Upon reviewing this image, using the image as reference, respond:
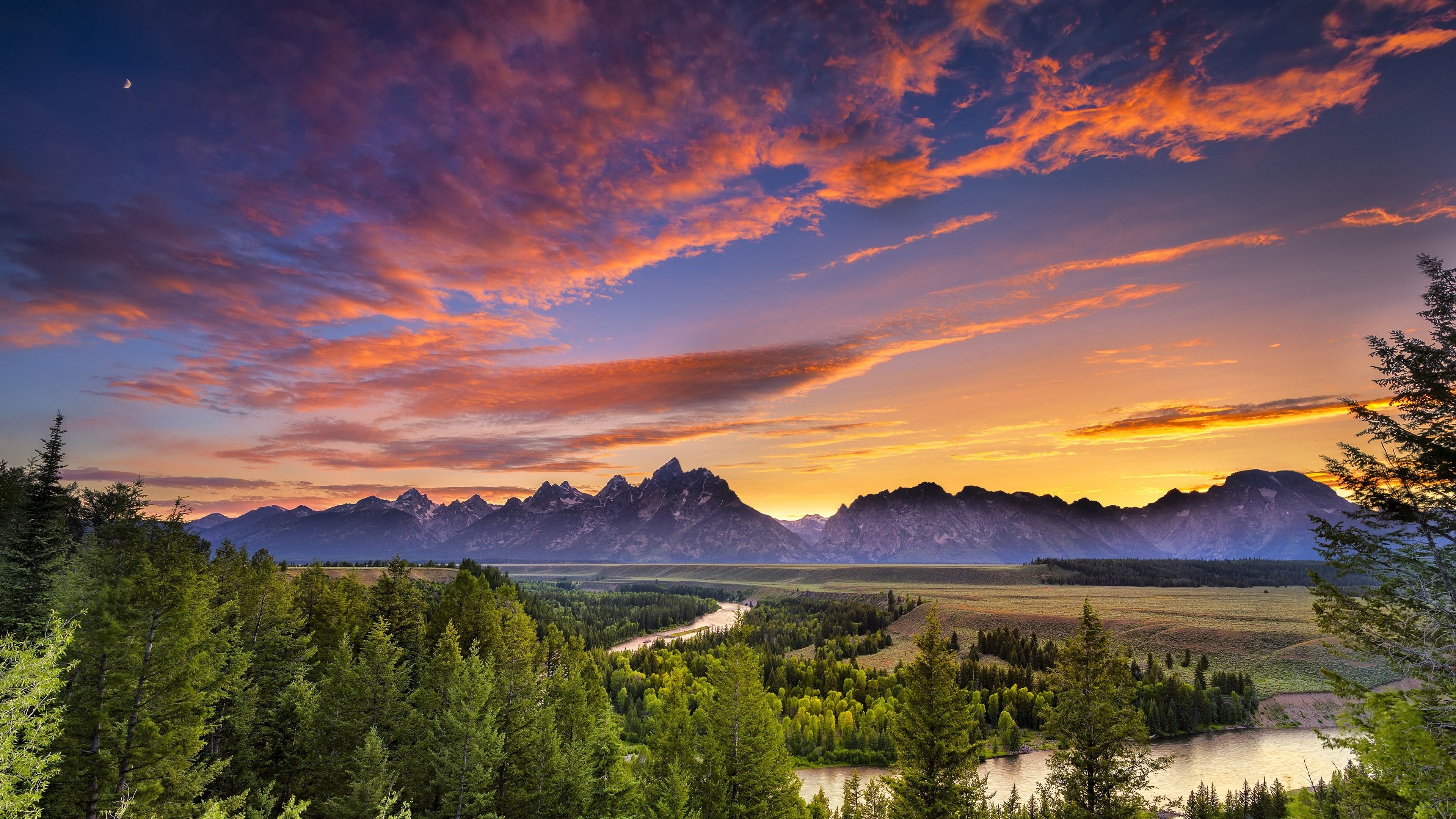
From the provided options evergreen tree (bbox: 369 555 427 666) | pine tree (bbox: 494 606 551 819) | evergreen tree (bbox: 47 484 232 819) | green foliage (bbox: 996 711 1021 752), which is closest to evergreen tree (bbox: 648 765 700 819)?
pine tree (bbox: 494 606 551 819)

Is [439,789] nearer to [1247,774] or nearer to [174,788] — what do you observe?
[174,788]

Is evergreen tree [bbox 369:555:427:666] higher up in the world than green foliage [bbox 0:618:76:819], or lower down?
lower down

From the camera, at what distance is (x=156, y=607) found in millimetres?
35344

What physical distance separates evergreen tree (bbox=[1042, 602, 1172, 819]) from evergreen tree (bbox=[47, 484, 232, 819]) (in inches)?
1860

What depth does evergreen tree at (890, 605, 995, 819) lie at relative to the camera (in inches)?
1289

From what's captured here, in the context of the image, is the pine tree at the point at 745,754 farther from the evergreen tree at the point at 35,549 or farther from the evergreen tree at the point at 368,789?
the evergreen tree at the point at 35,549

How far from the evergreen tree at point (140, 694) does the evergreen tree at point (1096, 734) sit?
4724cm

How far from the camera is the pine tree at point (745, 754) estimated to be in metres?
35.7

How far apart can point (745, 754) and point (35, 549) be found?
A: 6258 cm

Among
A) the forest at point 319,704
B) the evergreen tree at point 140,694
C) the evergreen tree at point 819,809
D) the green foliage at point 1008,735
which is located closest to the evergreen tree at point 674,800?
the forest at point 319,704

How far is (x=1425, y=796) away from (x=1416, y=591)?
270 inches

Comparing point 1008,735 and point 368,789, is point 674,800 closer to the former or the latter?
point 368,789

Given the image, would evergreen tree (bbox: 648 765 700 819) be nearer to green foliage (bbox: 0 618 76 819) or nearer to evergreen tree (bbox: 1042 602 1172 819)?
evergreen tree (bbox: 1042 602 1172 819)

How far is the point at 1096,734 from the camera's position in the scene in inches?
1275
